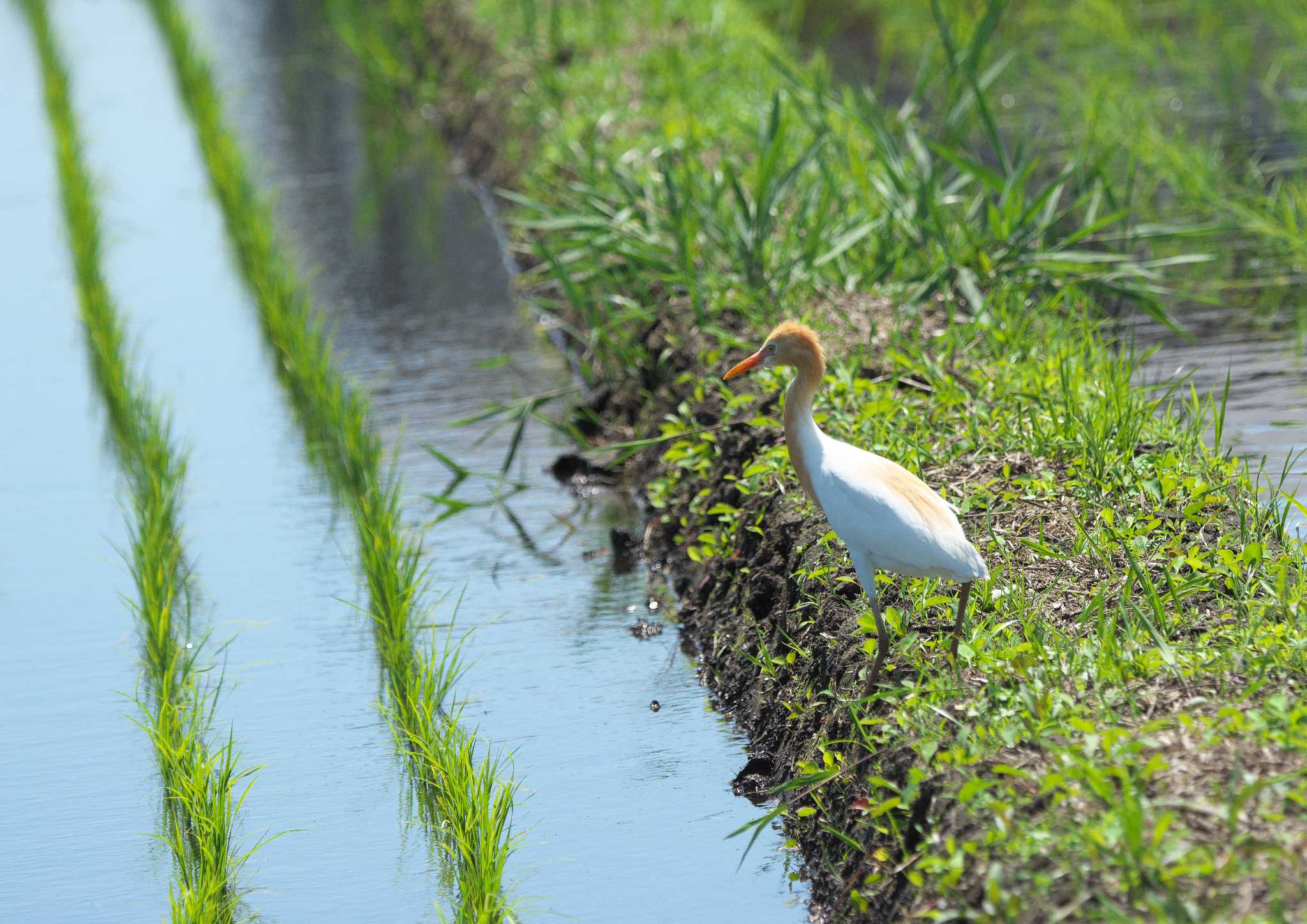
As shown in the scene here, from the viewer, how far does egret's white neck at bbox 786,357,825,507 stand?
3812mm

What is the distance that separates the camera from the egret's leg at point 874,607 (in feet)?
11.8

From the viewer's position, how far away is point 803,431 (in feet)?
12.7

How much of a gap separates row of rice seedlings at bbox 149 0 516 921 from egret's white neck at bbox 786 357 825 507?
100cm

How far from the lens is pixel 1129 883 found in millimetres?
2646

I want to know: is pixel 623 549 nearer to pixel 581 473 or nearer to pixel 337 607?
pixel 581 473

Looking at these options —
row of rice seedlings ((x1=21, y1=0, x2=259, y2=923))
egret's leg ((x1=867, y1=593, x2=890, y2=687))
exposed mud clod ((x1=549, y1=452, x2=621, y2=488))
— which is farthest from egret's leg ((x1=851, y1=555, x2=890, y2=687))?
exposed mud clod ((x1=549, y1=452, x2=621, y2=488))

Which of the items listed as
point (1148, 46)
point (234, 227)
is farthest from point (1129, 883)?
point (1148, 46)

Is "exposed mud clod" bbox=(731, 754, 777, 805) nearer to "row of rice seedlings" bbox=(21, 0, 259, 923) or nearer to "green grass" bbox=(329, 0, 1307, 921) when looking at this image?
"green grass" bbox=(329, 0, 1307, 921)

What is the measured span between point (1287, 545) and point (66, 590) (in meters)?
4.26

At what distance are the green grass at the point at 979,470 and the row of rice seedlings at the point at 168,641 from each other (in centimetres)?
135

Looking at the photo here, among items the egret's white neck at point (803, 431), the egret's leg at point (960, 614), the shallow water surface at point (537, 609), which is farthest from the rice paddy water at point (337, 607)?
the egret's white neck at point (803, 431)

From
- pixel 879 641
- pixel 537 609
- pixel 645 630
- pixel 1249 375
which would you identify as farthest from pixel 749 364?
pixel 1249 375

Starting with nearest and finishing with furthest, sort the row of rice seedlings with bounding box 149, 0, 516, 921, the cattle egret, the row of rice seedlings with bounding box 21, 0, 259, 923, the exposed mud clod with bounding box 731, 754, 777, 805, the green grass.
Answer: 1. the green grass
2. the cattle egret
3. the row of rice seedlings with bounding box 149, 0, 516, 921
4. the row of rice seedlings with bounding box 21, 0, 259, 923
5. the exposed mud clod with bounding box 731, 754, 777, 805

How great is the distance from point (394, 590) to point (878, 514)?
6.33ft
